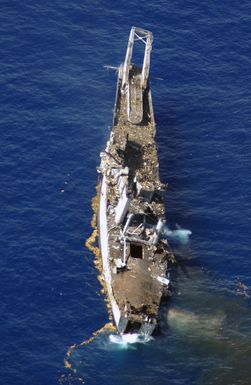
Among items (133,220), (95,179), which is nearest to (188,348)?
(133,220)

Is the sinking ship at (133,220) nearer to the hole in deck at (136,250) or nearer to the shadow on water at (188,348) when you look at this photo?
the hole in deck at (136,250)

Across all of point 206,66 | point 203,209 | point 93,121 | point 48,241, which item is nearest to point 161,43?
point 206,66

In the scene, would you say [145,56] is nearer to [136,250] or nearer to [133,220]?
[133,220]

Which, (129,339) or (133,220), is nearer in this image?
(129,339)

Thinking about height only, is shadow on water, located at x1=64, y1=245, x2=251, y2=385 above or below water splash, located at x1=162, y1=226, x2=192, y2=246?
below

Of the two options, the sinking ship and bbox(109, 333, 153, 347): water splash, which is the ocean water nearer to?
bbox(109, 333, 153, 347): water splash

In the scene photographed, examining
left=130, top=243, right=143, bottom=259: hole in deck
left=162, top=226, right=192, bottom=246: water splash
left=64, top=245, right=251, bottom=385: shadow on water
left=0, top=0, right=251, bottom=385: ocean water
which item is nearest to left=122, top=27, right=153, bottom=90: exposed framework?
left=0, top=0, right=251, bottom=385: ocean water

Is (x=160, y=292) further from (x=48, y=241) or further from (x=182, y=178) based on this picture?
(x=182, y=178)
